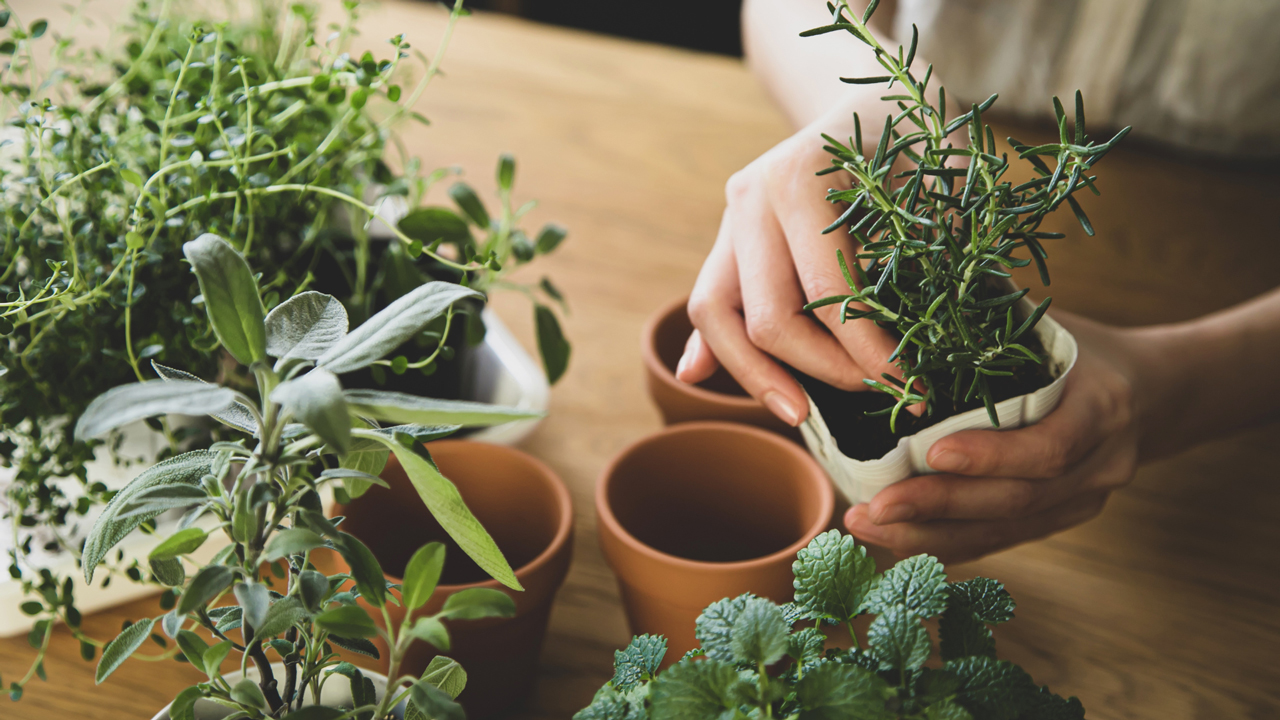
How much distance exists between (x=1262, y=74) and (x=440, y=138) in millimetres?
1173

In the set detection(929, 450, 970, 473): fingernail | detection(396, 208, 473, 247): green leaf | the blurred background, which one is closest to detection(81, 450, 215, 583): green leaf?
detection(396, 208, 473, 247): green leaf

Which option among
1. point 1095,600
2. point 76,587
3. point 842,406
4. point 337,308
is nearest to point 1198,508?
point 1095,600

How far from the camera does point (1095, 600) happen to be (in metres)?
0.70

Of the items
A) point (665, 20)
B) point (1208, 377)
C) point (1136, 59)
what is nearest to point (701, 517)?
point (1208, 377)

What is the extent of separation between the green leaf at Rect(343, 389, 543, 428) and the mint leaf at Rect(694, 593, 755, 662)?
0.14 meters

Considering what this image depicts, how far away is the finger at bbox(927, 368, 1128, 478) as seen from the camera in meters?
0.56

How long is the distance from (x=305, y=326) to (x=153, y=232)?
0.88 ft

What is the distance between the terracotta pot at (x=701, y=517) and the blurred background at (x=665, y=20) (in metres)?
2.27

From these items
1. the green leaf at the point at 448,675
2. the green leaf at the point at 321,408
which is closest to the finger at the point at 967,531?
the green leaf at the point at 448,675

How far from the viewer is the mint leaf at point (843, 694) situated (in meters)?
0.33

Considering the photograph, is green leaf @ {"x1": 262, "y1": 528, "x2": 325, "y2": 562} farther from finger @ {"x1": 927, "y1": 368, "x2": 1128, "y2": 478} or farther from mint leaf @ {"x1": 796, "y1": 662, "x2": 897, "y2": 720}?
finger @ {"x1": 927, "y1": 368, "x2": 1128, "y2": 478}

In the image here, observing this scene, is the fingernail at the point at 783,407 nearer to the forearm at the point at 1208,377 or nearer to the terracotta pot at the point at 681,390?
the terracotta pot at the point at 681,390

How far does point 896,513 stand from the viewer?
584 millimetres

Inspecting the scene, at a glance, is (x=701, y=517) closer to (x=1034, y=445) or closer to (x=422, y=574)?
(x=1034, y=445)
